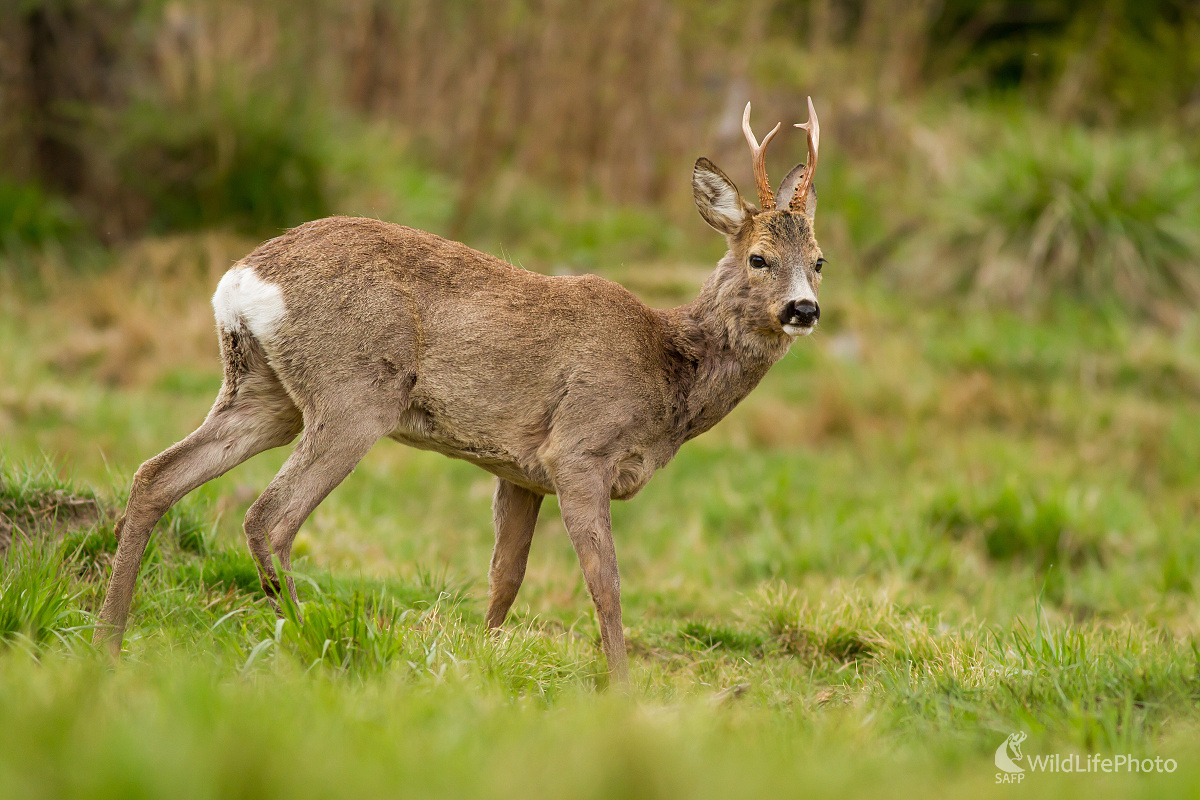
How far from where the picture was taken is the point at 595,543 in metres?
4.43

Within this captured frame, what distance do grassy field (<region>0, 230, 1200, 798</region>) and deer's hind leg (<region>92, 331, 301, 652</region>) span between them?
0.22m

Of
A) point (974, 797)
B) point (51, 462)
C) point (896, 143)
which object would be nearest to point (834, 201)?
point (896, 143)

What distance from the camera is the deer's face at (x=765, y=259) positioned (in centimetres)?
468

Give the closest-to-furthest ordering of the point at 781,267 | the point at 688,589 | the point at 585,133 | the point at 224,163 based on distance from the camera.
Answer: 1. the point at 781,267
2. the point at 688,589
3. the point at 224,163
4. the point at 585,133

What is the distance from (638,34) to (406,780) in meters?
12.7

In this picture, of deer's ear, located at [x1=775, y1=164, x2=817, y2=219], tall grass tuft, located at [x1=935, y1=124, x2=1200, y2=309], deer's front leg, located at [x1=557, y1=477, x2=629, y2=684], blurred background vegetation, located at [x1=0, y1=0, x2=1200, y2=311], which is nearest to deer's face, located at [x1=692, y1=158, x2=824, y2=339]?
deer's ear, located at [x1=775, y1=164, x2=817, y2=219]

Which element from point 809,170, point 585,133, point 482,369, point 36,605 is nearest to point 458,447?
point 482,369

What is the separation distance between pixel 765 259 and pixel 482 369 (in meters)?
1.26

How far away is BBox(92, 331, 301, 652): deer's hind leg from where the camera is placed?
13.7 ft

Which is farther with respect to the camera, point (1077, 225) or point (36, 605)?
point (1077, 225)

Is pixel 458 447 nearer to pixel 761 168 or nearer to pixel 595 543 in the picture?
pixel 595 543

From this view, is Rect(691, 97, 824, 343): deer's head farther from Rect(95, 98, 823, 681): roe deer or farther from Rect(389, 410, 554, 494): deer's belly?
Rect(389, 410, 554, 494): deer's belly

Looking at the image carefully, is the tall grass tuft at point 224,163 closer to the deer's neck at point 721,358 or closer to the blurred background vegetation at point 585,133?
the blurred background vegetation at point 585,133

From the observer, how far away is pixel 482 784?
2.47m
